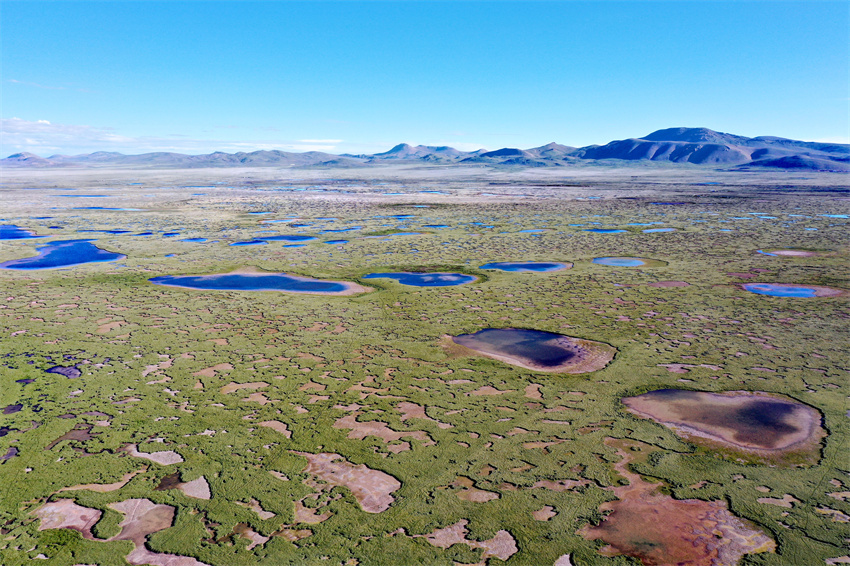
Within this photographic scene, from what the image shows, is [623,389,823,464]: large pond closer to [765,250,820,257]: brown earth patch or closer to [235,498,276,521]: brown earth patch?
[235,498,276,521]: brown earth patch

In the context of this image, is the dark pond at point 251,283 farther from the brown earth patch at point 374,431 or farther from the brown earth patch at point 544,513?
the brown earth patch at point 544,513

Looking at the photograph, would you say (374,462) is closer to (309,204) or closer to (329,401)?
(329,401)

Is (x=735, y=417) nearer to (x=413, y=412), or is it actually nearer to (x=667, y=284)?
(x=413, y=412)


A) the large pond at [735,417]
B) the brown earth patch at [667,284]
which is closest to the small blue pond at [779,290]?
the brown earth patch at [667,284]

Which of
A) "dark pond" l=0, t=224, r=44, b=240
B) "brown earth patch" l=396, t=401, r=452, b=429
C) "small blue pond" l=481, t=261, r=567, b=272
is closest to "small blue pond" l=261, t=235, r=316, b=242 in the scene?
"small blue pond" l=481, t=261, r=567, b=272

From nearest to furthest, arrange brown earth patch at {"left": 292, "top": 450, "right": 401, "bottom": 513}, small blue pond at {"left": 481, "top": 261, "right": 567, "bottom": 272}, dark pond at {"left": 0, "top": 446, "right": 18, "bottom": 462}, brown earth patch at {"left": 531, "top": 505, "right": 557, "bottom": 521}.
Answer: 1. brown earth patch at {"left": 531, "top": 505, "right": 557, "bottom": 521}
2. brown earth patch at {"left": 292, "top": 450, "right": 401, "bottom": 513}
3. dark pond at {"left": 0, "top": 446, "right": 18, "bottom": 462}
4. small blue pond at {"left": 481, "top": 261, "right": 567, "bottom": 272}

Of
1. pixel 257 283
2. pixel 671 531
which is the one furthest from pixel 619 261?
pixel 671 531

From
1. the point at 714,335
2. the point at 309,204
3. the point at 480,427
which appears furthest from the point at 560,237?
the point at 309,204
